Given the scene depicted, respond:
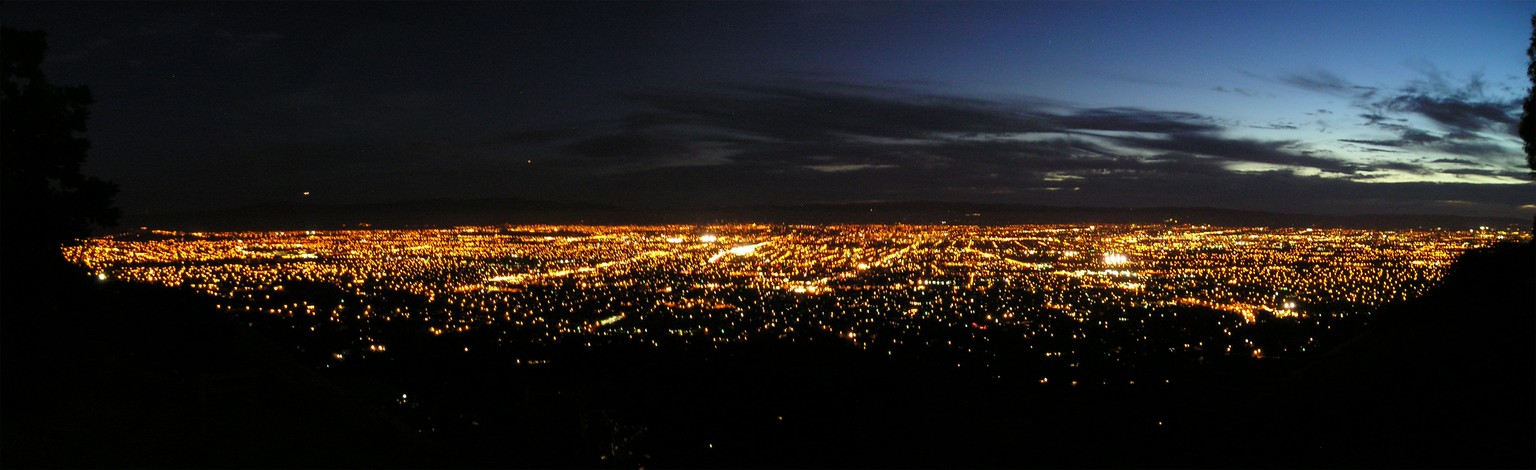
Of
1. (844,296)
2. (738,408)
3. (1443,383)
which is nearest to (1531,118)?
(1443,383)

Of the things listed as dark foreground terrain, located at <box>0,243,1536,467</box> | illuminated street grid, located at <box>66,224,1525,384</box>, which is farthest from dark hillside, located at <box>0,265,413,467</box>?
illuminated street grid, located at <box>66,224,1525,384</box>

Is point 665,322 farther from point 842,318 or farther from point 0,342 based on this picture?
point 0,342

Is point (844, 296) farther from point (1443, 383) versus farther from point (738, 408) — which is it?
point (1443, 383)

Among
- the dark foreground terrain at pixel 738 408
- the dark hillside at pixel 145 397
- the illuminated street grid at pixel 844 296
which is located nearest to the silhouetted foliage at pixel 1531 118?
the dark foreground terrain at pixel 738 408

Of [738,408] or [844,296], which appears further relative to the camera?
[844,296]

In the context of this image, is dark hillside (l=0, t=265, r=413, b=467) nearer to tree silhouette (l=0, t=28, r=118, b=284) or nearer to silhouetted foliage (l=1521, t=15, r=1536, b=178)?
tree silhouette (l=0, t=28, r=118, b=284)

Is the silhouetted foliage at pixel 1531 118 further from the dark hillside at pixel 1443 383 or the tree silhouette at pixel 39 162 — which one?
the tree silhouette at pixel 39 162
